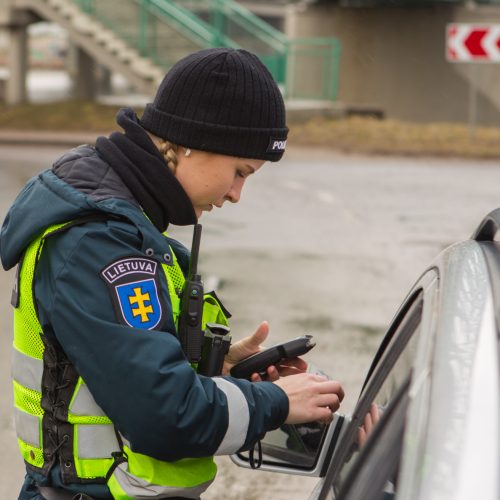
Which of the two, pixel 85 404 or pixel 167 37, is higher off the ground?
pixel 85 404

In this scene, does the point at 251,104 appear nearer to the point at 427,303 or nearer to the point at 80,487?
the point at 427,303

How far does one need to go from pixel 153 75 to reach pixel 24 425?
65.1 ft

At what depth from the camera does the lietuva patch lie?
1886mm

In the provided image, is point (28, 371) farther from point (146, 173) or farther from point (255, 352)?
point (255, 352)

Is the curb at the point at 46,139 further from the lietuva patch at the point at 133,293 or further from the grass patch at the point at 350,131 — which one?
the lietuva patch at the point at 133,293

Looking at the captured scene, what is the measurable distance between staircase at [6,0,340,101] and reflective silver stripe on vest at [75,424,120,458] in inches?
771

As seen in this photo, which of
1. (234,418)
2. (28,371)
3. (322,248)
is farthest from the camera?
(322,248)

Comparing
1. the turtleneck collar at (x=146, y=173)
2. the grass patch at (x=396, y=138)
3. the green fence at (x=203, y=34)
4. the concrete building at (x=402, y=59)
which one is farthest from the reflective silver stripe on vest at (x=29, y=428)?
the concrete building at (x=402, y=59)

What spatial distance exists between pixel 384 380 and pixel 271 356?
357mm

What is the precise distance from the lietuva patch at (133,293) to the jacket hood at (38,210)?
121mm

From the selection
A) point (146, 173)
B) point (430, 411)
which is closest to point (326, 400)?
point (146, 173)

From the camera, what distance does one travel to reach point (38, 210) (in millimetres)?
1997

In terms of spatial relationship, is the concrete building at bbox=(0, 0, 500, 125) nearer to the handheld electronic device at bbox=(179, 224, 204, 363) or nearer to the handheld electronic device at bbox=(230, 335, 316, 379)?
the handheld electronic device at bbox=(230, 335, 316, 379)

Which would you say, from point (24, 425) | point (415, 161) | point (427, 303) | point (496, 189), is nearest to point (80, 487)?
point (24, 425)
